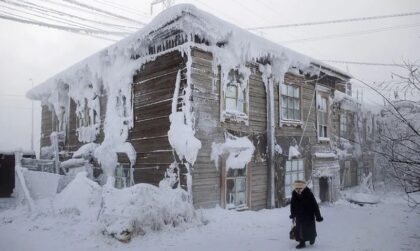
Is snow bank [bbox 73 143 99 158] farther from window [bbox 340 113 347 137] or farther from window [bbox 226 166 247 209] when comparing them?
window [bbox 340 113 347 137]

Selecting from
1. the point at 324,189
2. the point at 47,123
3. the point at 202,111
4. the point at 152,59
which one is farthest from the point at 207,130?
the point at 47,123

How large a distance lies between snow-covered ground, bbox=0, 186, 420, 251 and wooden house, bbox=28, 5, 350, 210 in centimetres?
126

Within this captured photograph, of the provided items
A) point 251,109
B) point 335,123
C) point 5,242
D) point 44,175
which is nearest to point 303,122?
point 251,109

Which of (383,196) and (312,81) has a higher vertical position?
(312,81)

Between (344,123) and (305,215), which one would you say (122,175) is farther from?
(344,123)

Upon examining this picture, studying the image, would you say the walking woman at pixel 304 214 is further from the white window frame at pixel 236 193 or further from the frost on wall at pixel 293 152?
the frost on wall at pixel 293 152

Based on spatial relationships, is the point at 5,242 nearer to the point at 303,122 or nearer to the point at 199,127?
the point at 199,127

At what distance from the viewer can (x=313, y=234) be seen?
8.16 m

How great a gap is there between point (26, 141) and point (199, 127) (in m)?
63.3

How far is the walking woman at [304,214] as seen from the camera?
8.07m

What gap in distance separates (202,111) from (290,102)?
551 cm

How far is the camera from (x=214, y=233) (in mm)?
9586

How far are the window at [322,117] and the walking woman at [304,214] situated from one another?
1015 centimetres

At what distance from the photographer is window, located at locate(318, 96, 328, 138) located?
18.0 meters
